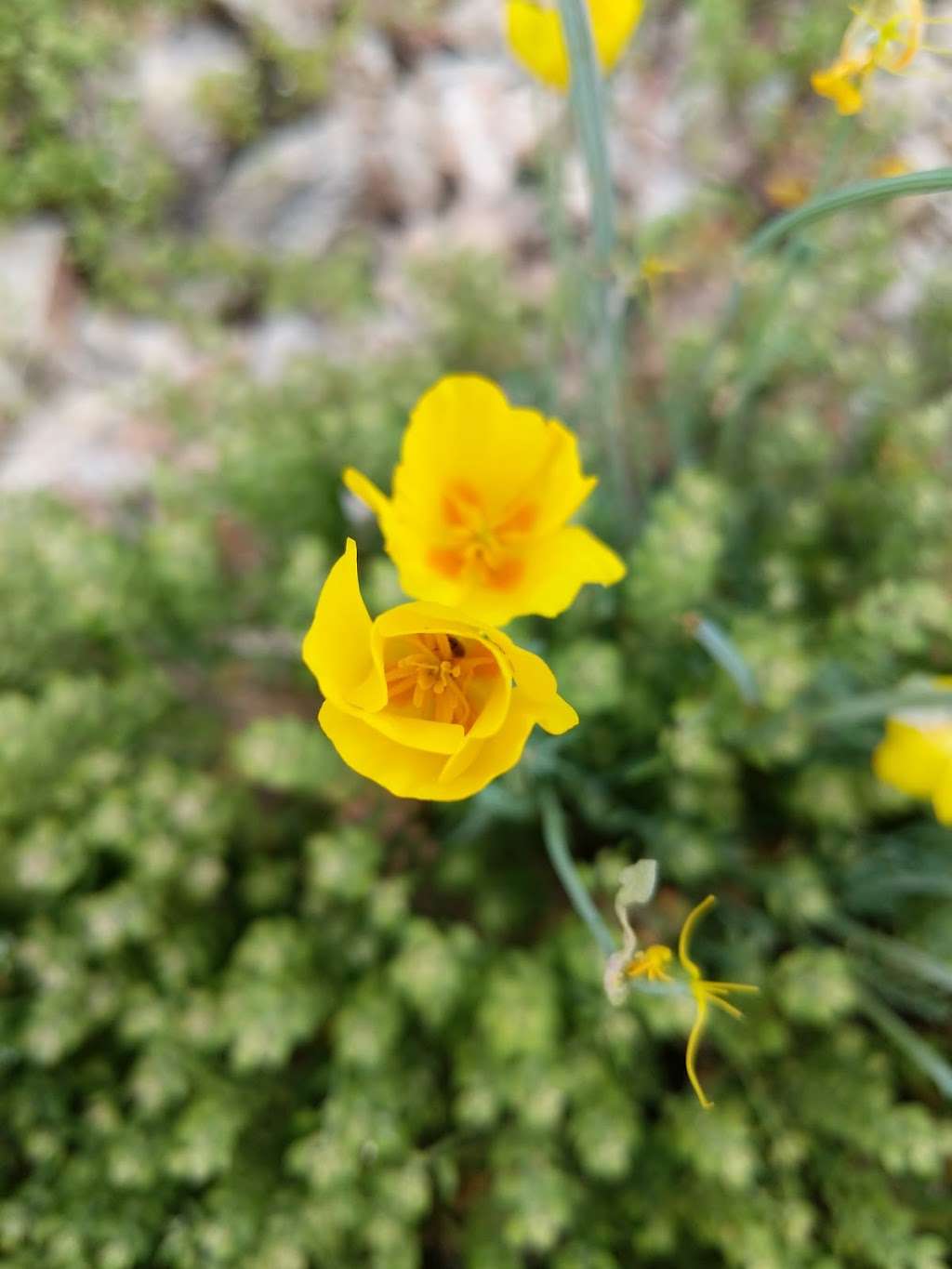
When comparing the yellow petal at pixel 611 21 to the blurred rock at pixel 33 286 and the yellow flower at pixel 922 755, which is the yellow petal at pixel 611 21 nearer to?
the yellow flower at pixel 922 755

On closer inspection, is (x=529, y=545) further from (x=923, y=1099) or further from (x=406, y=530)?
(x=923, y=1099)

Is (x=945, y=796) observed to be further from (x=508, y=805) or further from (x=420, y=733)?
(x=420, y=733)

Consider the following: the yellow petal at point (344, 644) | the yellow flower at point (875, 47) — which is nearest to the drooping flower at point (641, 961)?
the yellow petal at point (344, 644)

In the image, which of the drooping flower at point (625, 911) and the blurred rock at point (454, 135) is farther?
the blurred rock at point (454, 135)

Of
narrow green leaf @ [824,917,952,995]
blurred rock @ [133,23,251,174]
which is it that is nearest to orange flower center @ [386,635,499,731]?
narrow green leaf @ [824,917,952,995]

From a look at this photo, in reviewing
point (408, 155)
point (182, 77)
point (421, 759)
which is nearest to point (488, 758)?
point (421, 759)

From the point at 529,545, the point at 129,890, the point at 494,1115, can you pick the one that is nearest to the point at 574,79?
the point at 529,545

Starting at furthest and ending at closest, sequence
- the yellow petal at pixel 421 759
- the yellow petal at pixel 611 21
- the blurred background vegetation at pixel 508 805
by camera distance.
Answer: the blurred background vegetation at pixel 508 805 < the yellow petal at pixel 611 21 < the yellow petal at pixel 421 759
